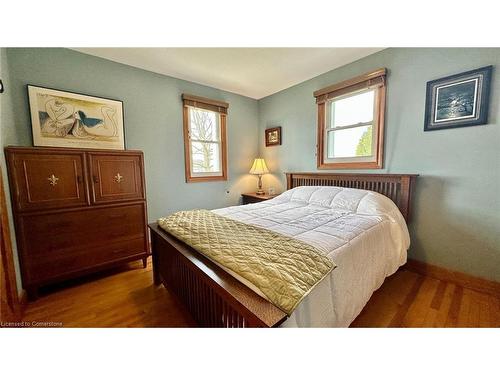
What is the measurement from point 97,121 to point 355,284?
9.38ft

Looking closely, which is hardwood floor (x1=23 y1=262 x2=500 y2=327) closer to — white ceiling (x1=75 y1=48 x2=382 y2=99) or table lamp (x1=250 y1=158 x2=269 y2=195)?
table lamp (x1=250 y1=158 x2=269 y2=195)

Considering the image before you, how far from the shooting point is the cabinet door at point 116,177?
1.87 meters

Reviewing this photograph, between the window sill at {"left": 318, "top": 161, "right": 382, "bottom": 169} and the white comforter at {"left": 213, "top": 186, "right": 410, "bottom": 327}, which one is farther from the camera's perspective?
the window sill at {"left": 318, "top": 161, "right": 382, "bottom": 169}

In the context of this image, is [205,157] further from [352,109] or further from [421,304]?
[421,304]

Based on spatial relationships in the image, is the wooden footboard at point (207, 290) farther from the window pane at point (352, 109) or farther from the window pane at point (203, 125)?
the window pane at point (352, 109)

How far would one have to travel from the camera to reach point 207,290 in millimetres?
1106

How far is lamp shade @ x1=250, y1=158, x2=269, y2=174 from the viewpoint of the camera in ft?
11.2

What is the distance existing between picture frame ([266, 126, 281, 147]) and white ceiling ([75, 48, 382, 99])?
726mm

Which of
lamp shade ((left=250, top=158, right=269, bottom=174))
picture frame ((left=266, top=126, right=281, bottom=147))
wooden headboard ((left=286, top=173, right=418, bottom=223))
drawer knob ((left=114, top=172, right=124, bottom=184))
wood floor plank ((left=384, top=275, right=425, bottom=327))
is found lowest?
wood floor plank ((left=384, top=275, right=425, bottom=327))

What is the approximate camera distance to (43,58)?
6.16ft

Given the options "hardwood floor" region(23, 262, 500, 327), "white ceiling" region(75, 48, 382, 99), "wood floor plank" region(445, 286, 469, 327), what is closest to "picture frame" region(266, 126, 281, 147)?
"white ceiling" region(75, 48, 382, 99)

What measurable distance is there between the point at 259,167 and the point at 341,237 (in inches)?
90.4

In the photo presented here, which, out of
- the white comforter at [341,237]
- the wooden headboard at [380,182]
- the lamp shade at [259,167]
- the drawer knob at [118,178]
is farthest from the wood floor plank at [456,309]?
the drawer knob at [118,178]
